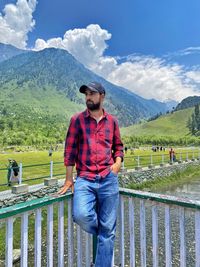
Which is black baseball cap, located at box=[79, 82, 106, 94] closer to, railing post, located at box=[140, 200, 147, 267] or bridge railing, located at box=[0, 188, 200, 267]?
bridge railing, located at box=[0, 188, 200, 267]

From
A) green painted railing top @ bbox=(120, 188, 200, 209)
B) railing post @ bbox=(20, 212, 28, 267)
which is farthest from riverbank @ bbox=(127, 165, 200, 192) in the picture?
railing post @ bbox=(20, 212, 28, 267)

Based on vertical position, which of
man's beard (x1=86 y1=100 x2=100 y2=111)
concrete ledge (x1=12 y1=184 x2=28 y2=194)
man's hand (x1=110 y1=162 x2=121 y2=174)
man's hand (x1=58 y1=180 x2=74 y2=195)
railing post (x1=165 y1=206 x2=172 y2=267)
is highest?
man's beard (x1=86 y1=100 x2=100 y2=111)

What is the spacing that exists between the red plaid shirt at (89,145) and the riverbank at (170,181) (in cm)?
1808

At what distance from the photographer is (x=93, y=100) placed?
112 inches

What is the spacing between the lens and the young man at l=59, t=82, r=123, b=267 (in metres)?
2.62

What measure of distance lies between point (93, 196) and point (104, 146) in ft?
1.57

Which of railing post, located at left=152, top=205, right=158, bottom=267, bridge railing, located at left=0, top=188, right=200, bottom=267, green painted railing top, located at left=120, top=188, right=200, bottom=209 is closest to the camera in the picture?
bridge railing, located at left=0, top=188, right=200, bottom=267

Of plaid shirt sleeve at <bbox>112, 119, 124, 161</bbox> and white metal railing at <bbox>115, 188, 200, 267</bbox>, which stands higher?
plaid shirt sleeve at <bbox>112, 119, 124, 161</bbox>

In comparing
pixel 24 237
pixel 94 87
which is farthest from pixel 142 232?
pixel 94 87

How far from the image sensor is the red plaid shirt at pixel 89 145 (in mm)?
2682

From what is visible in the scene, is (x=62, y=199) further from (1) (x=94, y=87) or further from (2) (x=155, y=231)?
(1) (x=94, y=87)

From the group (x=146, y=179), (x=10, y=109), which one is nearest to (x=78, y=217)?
(x=146, y=179)

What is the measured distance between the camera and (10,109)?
186 metres

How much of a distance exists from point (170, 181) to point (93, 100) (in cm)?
2303
